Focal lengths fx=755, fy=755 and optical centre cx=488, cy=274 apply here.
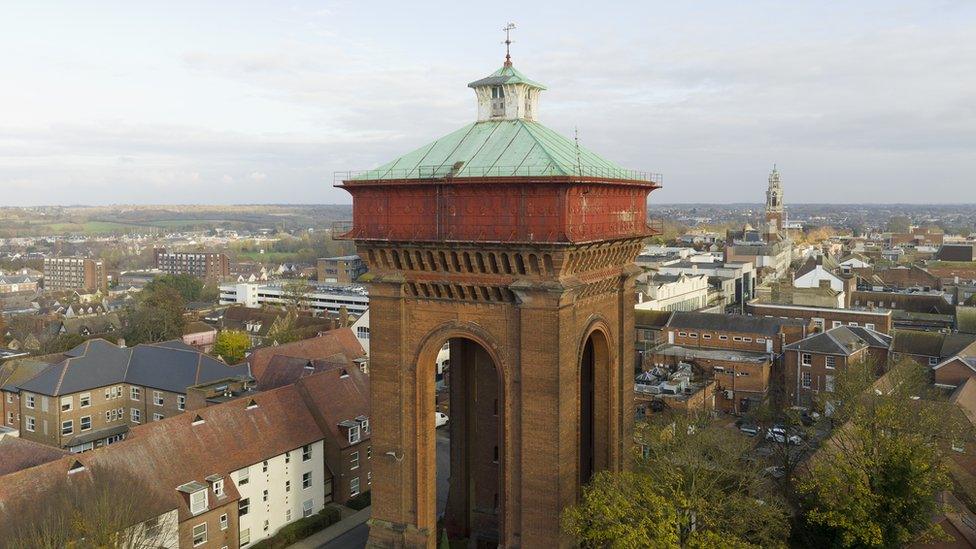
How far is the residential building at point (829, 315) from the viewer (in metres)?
66.7

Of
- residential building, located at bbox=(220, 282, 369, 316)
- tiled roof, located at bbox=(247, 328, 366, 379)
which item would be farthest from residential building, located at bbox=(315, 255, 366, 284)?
tiled roof, located at bbox=(247, 328, 366, 379)

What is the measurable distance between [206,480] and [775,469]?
986 inches

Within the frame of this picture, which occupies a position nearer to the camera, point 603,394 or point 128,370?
point 603,394

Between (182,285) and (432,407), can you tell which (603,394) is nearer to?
(432,407)

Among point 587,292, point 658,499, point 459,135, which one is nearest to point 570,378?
point 587,292

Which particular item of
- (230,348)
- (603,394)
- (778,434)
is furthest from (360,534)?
(230,348)

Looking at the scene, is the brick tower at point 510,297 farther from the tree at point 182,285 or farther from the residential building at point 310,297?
the tree at point 182,285

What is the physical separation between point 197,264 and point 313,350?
442 ft

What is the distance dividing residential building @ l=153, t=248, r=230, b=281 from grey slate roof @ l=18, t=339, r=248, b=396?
116 m

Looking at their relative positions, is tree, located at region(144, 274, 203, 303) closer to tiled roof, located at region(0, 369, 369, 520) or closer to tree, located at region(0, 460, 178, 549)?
tiled roof, located at region(0, 369, 369, 520)

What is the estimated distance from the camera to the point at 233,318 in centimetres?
8794

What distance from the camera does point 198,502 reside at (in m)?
31.1

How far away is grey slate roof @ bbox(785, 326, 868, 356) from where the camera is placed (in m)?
54.7

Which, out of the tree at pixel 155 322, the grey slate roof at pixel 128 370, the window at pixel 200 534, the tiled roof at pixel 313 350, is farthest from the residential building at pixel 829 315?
the tree at pixel 155 322
